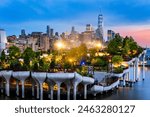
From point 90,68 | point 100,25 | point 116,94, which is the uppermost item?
point 100,25

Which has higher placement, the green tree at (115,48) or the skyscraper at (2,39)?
the skyscraper at (2,39)

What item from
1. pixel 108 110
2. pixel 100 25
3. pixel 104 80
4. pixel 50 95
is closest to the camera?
pixel 108 110

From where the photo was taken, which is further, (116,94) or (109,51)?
(109,51)

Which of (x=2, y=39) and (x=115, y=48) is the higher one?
(x=2, y=39)

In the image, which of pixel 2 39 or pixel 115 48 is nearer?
pixel 115 48

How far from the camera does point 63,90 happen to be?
19.9 metres

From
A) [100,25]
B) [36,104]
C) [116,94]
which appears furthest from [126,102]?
[100,25]

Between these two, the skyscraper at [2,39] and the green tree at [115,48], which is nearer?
the green tree at [115,48]

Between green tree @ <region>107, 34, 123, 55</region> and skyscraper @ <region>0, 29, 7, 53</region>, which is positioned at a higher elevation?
skyscraper @ <region>0, 29, 7, 53</region>

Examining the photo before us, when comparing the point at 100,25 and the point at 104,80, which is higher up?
the point at 100,25

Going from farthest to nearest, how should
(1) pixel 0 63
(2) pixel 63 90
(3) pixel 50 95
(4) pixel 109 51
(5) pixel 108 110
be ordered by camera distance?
(4) pixel 109 51 < (1) pixel 0 63 < (2) pixel 63 90 < (3) pixel 50 95 < (5) pixel 108 110

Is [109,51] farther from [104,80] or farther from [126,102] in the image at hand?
[126,102]

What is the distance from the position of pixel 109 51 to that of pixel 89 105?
1331 inches

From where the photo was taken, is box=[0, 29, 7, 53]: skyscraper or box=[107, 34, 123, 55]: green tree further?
box=[0, 29, 7, 53]: skyscraper
